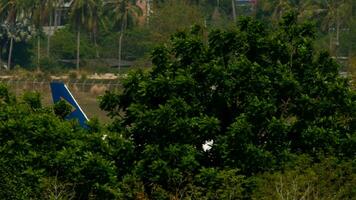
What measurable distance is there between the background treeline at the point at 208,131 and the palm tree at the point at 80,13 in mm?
112377

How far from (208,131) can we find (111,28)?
142 metres

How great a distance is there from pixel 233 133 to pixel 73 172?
19.0 feet

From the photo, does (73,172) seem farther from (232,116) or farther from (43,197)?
(232,116)

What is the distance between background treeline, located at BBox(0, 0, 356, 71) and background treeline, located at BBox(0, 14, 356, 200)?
105 metres

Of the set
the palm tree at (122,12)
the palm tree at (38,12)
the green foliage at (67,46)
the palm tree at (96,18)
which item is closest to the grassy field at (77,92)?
the palm tree at (96,18)

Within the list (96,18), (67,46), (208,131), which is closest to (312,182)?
(208,131)

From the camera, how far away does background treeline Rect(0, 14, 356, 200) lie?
132 feet

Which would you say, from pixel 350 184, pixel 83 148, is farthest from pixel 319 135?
pixel 83 148

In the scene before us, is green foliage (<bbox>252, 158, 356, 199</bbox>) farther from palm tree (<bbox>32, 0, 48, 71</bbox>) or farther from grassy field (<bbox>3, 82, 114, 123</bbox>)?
palm tree (<bbox>32, 0, 48, 71</bbox>)

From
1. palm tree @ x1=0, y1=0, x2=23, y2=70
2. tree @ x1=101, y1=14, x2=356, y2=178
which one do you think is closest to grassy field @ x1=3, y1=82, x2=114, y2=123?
palm tree @ x1=0, y1=0, x2=23, y2=70

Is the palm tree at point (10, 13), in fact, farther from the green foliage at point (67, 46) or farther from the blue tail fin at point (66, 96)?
the blue tail fin at point (66, 96)

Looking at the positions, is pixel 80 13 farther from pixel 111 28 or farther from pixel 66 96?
pixel 66 96

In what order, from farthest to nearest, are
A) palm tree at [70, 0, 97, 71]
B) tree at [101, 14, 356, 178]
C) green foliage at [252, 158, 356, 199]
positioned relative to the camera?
palm tree at [70, 0, 97, 71]
tree at [101, 14, 356, 178]
green foliage at [252, 158, 356, 199]

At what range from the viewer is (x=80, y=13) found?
159625 mm
